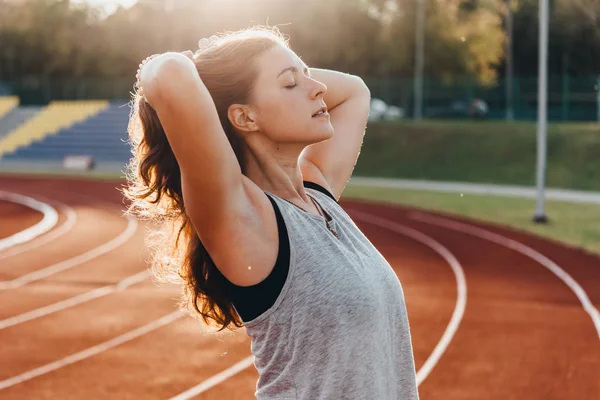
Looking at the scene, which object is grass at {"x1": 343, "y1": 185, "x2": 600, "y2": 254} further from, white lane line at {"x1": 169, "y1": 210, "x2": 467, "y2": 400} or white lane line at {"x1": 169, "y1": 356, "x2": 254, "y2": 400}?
white lane line at {"x1": 169, "y1": 356, "x2": 254, "y2": 400}

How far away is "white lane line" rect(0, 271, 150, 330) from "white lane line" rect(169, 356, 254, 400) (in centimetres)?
297

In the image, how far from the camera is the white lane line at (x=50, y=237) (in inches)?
556

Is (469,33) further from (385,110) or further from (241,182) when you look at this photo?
(241,182)

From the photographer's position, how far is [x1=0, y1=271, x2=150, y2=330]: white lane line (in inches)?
373

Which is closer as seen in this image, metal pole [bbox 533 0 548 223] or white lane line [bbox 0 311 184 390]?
white lane line [bbox 0 311 184 390]

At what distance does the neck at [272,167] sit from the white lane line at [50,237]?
485 inches

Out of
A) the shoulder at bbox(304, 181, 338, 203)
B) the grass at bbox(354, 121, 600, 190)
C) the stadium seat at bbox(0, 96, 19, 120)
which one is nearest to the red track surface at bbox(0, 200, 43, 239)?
the grass at bbox(354, 121, 600, 190)

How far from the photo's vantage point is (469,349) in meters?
8.34

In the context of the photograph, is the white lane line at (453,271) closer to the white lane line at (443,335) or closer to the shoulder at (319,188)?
the white lane line at (443,335)

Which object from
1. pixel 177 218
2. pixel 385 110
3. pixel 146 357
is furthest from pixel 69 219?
pixel 385 110

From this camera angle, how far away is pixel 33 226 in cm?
1742

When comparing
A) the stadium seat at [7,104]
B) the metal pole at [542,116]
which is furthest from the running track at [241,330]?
the stadium seat at [7,104]

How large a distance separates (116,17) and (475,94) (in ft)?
96.8

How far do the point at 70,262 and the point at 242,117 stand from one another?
1152cm
